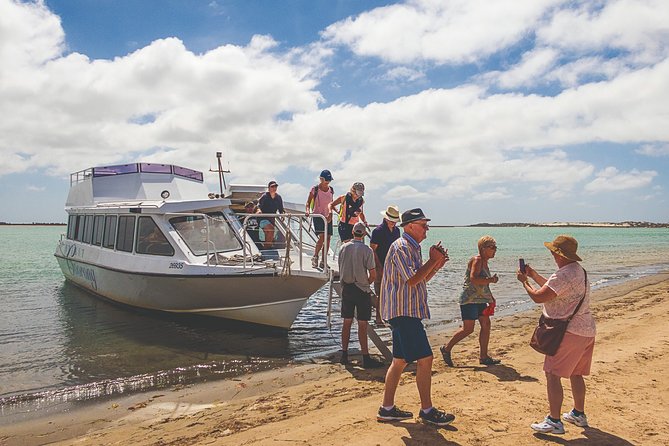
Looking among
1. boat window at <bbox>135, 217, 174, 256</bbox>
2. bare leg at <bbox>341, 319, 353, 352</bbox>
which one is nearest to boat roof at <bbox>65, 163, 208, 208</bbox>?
boat window at <bbox>135, 217, 174, 256</bbox>

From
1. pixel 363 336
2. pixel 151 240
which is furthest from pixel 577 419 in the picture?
pixel 151 240

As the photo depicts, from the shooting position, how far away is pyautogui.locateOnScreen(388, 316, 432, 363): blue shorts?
4.38 m

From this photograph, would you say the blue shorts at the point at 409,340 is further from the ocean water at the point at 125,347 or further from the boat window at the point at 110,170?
the boat window at the point at 110,170

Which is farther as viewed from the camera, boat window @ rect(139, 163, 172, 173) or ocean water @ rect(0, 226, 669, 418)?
boat window @ rect(139, 163, 172, 173)

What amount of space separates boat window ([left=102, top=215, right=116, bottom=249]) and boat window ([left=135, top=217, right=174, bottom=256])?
1773 mm

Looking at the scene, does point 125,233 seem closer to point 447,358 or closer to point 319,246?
point 319,246

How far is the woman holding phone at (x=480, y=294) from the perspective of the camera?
6289 mm

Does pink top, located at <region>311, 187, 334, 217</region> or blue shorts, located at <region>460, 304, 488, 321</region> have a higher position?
pink top, located at <region>311, 187, 334, 217</region>

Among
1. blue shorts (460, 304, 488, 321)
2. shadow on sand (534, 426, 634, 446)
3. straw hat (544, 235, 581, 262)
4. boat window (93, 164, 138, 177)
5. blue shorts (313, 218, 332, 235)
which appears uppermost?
boat window (93, 164, 138, 177)

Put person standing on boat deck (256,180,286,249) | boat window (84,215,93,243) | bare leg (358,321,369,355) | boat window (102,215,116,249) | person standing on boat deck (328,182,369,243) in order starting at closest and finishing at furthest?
bare leg (358,321,369,355) → person standing on boat deck (328,182,369,243) → person standing on boat deck (256,180,286,249) → boat window (102,215,116,249) → boat window (84,215,93,243)

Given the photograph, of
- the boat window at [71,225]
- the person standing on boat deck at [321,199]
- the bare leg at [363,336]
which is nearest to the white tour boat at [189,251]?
the person standing on boat deck at [321,199]

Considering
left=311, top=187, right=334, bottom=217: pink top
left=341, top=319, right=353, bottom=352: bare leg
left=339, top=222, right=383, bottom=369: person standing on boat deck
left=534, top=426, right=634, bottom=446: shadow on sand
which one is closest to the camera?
left=534, top=426, right=634, bottom=446: shadow on sand

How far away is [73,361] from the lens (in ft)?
28.5

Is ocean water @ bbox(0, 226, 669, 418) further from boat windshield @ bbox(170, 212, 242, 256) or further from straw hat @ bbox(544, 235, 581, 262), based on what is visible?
straw hat @ bbox(544, 235, 581, 262)
